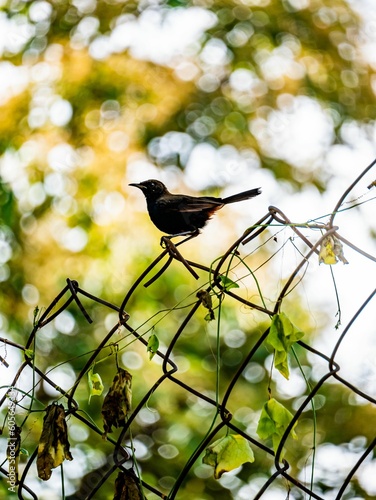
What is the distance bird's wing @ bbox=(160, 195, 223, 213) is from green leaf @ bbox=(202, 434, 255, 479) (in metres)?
1.38

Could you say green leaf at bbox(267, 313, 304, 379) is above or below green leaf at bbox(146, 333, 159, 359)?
above

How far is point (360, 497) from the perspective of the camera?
479 cm

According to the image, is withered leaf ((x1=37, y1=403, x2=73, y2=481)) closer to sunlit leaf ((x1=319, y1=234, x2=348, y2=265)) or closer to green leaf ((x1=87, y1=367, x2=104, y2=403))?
green leaf ((x1=87, y1=367, x2=104, y2=403))

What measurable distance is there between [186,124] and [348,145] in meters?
1.46

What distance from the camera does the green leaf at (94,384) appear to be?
1.42 metres

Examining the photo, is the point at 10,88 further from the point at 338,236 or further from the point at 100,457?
the point at 338,236

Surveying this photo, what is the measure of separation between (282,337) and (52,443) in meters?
0.51

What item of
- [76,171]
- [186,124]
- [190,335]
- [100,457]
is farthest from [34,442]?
[186,124]

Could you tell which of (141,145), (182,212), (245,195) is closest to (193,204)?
(182,212)

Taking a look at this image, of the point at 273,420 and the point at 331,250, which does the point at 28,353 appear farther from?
the point at 331,250

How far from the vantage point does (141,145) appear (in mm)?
6305

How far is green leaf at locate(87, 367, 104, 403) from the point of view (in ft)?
4.64

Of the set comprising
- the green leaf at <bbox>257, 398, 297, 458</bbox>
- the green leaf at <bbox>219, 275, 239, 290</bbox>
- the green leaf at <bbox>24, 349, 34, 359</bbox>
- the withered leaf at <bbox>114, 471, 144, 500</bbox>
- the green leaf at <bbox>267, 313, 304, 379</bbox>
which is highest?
the green leaf at <bbox>219, 275, 239, 290</bbox>

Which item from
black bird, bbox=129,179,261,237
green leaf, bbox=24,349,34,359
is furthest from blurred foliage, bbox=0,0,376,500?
green leaf, bbox=24,349,34,359
